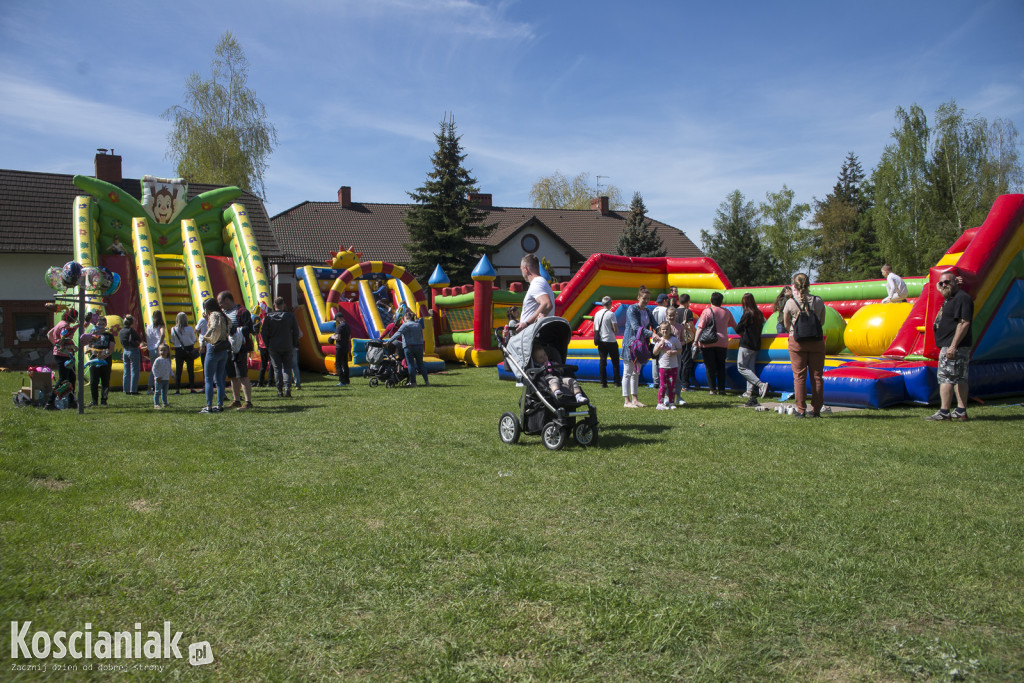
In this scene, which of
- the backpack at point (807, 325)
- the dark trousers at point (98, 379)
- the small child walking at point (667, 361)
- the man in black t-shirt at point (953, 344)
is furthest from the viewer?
the dark trousers at point (98, 379)

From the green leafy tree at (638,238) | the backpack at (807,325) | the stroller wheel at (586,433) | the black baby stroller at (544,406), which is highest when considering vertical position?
the green leafy tree at (638,238)

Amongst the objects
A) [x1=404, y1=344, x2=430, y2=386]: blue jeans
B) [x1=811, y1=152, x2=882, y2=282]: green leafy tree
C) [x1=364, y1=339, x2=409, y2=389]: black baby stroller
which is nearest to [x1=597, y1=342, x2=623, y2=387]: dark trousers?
[x1=404, y1=344, x2=430, y2=386]: blue jeans

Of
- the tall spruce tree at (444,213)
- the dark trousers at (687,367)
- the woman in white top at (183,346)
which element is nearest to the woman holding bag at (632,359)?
the dark trousers at (687,367)

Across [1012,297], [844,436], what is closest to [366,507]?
[844,436]

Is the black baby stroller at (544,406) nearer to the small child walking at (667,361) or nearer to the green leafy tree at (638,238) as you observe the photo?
the small child walking at (667,361)

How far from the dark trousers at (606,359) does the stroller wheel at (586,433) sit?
5781 mm

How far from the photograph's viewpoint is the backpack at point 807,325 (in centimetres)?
880

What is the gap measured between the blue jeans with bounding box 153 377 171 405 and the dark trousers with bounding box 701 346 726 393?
909 cm

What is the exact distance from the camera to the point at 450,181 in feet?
108

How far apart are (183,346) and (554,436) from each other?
31.3 feet

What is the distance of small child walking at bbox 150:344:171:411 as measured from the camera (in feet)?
36.3

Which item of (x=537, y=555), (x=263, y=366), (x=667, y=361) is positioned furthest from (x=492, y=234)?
(x=537, y=555)

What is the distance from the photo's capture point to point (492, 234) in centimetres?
4231

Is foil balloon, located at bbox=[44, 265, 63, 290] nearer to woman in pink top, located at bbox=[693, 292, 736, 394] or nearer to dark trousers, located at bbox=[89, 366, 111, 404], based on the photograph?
dark trousers, located at bbox=[89, 366, 111, 404]
